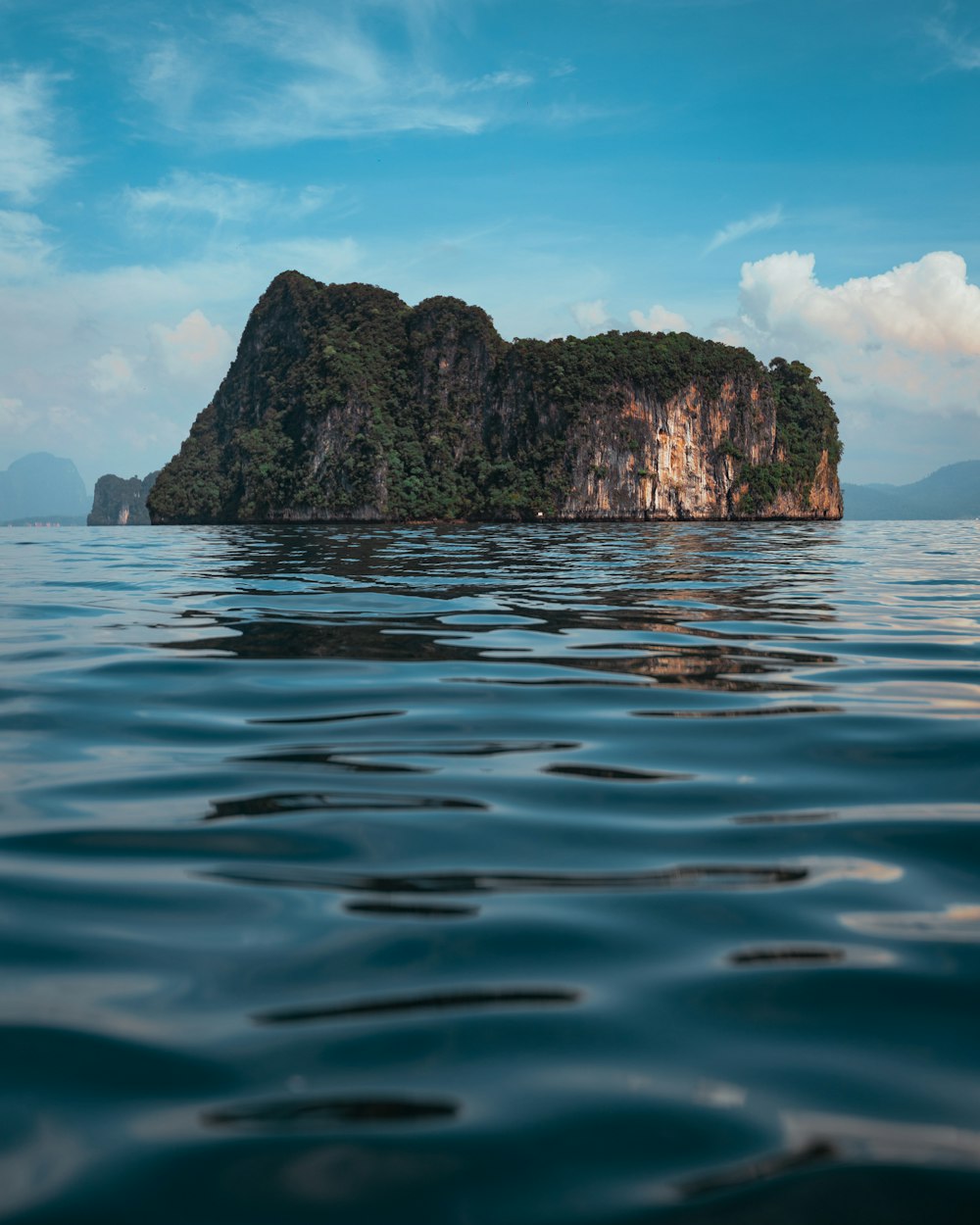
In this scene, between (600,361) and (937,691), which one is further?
(600,361)

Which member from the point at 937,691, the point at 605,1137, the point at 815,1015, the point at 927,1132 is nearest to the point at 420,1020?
the point at 605,1137

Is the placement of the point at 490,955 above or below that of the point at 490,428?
below

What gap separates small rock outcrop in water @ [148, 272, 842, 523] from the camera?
11050 cm

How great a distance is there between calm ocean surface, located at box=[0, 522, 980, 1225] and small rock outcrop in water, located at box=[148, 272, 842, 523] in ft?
344

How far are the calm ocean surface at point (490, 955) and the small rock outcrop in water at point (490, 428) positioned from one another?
105 metres

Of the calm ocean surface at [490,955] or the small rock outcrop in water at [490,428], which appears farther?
the small rock outcrop in water at [490,428]

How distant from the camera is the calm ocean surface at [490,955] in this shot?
1.45 m

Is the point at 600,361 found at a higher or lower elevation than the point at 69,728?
higher

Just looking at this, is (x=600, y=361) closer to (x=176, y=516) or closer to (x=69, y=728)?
(x=176, y=516)

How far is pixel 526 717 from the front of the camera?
489cm

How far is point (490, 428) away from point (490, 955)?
119 m

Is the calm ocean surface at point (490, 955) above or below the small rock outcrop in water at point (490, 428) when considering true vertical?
below

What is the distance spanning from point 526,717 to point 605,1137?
3.39 metres

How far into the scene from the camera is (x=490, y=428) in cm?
11856
